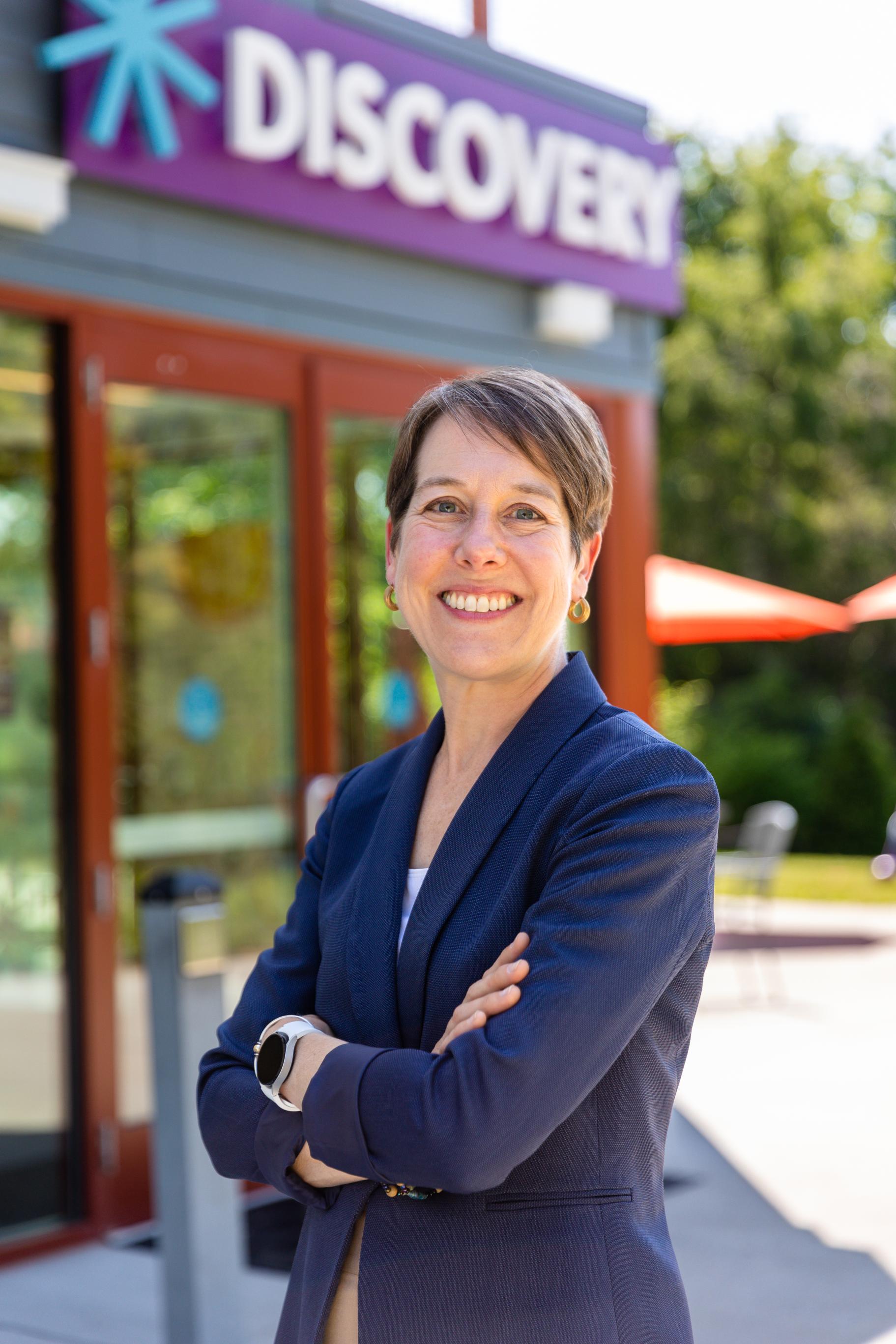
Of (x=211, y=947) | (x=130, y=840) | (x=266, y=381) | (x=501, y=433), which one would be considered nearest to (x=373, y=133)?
(x=266, y=381)

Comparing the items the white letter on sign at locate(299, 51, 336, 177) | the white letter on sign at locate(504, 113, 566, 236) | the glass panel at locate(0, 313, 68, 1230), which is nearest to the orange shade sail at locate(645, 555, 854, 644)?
the white letter on sign at locate(504, 113, 566, 236)

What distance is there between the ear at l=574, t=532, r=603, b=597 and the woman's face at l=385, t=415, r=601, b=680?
0.06 metres

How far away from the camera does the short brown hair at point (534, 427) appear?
73.3 inches

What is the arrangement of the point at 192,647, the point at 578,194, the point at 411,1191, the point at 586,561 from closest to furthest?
the point at 411,1191 → the point at 586,561 → the point at 192,647 → the point at 578,194

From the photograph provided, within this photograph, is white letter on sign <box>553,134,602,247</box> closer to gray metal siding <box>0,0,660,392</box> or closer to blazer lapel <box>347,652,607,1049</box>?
gray metal siding <box>0,0,660,392</box>

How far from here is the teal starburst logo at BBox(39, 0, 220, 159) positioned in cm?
483

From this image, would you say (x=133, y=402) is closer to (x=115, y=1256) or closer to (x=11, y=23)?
(x=11, y=23)

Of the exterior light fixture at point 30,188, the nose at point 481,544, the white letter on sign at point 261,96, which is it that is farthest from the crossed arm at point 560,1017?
the white letter on sign at point 261,96

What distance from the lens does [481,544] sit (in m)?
1.84

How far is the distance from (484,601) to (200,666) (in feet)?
13.4

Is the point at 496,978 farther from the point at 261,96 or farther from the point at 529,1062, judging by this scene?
the point at 261,96

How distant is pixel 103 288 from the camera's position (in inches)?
204

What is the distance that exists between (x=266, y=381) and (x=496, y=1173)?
4593 millimetres

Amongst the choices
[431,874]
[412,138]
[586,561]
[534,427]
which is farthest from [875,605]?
[431,874]
